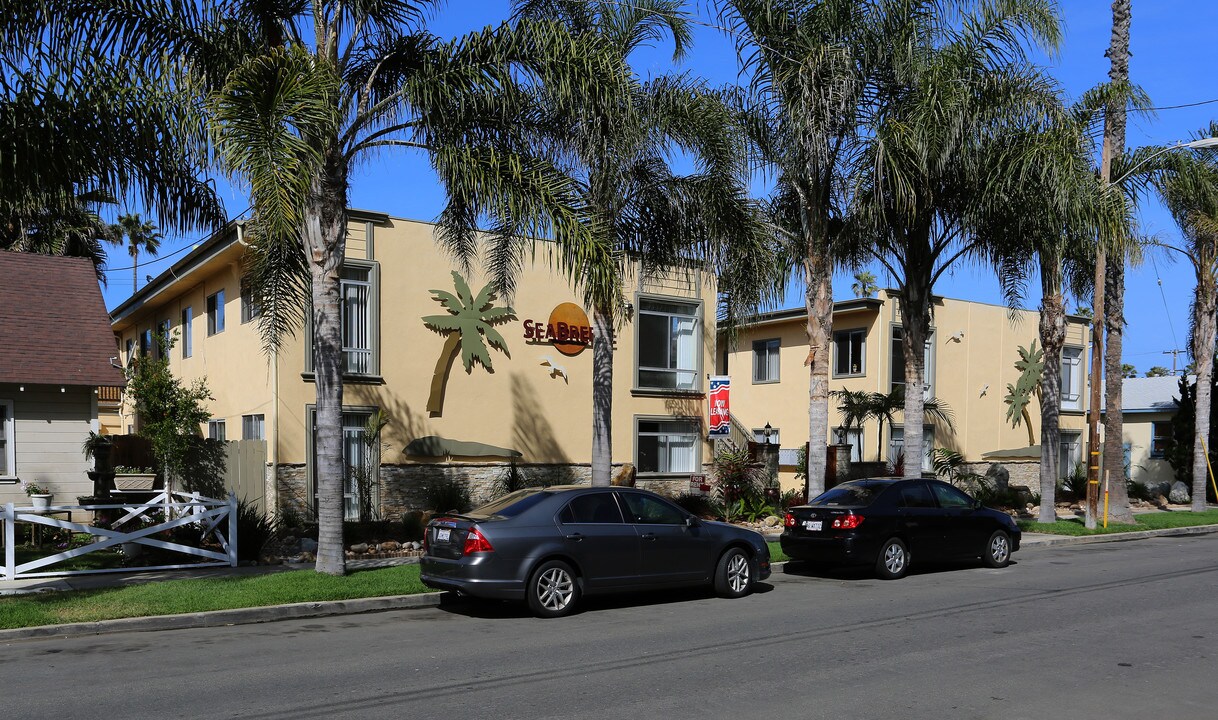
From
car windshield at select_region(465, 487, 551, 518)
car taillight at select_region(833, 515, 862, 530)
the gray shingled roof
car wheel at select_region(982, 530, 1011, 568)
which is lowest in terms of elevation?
car wheel at select_region(982, 530, 1011, 568)

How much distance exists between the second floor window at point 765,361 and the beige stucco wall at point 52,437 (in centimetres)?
2156

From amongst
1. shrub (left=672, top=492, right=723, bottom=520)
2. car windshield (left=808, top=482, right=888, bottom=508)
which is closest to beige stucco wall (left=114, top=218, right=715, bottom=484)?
shrub (left=672, top=492, right=723, bottom=520)

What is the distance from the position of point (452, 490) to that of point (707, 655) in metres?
12.5

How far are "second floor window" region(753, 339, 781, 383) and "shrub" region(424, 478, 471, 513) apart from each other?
51.0ft

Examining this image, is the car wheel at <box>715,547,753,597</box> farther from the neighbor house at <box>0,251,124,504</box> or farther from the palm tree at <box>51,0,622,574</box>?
the neighbor house at <box>0,251,124,504</box>

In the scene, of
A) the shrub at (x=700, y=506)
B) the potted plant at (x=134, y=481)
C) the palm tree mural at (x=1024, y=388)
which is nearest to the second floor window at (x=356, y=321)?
the potted plant at (x=134, y=481)

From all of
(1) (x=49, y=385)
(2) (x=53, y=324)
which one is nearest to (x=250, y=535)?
(1) (x=49, y=385)

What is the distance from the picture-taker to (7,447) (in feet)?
58.6

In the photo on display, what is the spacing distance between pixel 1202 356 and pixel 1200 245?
11.1 feet

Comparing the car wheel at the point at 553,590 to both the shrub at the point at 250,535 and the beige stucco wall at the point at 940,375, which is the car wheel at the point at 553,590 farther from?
the beige stucco wall at the point at 940,375

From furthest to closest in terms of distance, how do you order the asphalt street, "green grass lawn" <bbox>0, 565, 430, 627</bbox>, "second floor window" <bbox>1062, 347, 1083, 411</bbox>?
"second floor window" <bbox>1062, 347, 1083, 411</bbox>, "green grass lawn" <bbox>0, 565, 430, 627</bbox>, the asphalt street

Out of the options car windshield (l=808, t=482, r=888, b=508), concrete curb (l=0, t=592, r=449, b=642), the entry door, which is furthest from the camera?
car windshield (l=808, t=482, r=888, b=508)

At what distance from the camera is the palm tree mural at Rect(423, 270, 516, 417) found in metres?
21.3

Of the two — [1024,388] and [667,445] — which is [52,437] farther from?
[1024,388]
